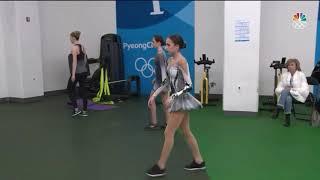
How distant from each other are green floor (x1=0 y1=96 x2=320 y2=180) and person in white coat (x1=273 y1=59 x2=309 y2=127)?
0.34 metres

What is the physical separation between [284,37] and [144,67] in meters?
3.51

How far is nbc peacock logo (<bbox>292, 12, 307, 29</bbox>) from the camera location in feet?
27.3

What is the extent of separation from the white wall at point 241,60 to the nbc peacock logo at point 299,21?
84.5 inches

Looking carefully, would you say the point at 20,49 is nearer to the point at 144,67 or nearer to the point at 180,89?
the point at 144,67

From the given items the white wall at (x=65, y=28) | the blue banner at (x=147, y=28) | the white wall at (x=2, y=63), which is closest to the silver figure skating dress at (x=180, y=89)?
the blue banner at (x=147, y=28)

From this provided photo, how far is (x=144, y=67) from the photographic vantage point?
989 centimetres

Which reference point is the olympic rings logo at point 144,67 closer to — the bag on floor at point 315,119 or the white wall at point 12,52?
the white wall at point 12,52

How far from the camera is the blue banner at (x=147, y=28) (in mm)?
9234

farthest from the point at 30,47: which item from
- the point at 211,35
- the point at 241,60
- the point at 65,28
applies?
the point at 241,60

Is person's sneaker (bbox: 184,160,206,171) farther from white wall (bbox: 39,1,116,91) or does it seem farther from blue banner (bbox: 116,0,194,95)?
white wall (bbox: 39,1,116,91)

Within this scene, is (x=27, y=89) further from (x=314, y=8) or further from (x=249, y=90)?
(x=314, y=8)

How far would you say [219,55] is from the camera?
9.05 metres

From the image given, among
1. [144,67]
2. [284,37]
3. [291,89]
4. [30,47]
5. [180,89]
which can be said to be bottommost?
[291,89]

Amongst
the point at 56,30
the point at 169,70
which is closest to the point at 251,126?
the point at 169,70
